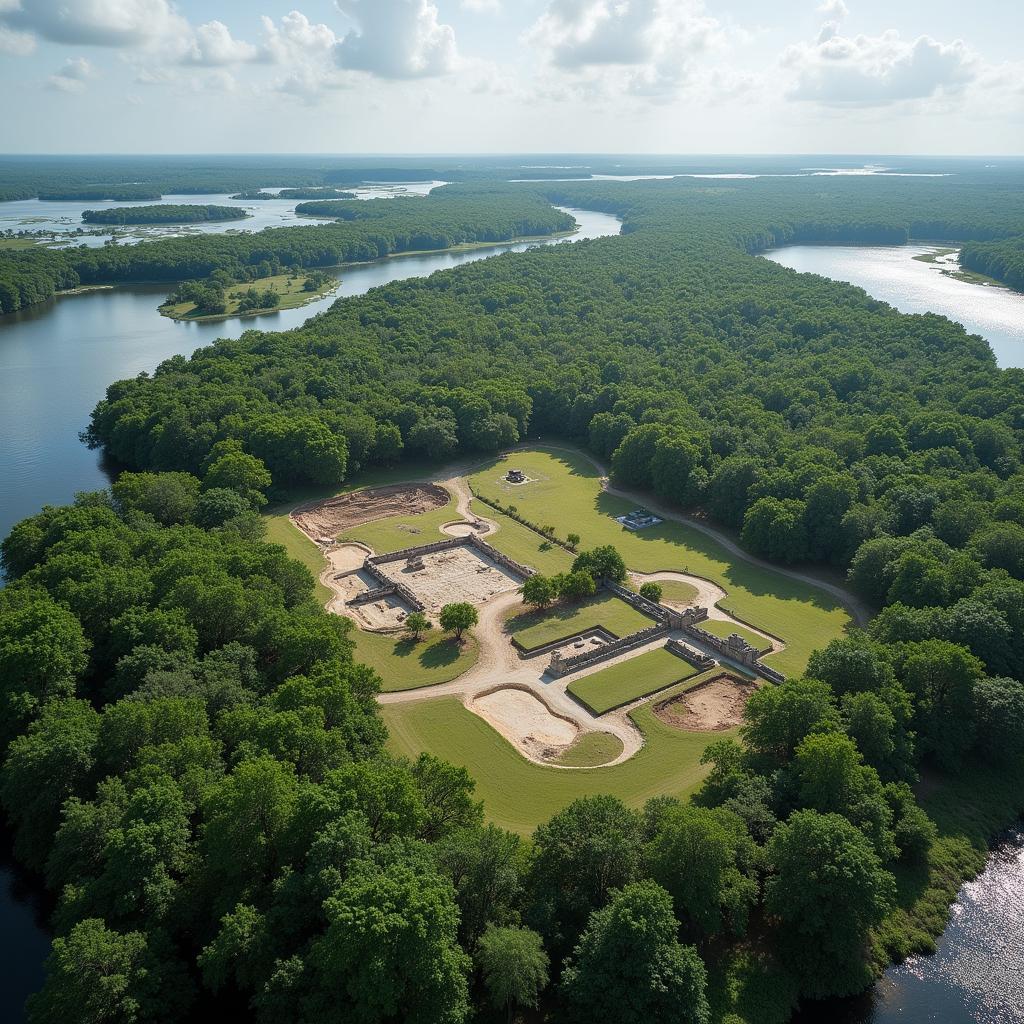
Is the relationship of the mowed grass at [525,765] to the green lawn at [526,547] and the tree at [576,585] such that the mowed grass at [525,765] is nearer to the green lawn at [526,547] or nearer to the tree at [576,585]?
the tree at [576,585]

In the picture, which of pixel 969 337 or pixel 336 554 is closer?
pixel 336 554

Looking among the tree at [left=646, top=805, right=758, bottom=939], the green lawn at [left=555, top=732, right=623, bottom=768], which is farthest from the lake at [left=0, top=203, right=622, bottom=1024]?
the tree at [left=646, top=805, right=758, bottom=939]

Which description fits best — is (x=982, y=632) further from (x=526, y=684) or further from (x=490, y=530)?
(x=490, y=530)

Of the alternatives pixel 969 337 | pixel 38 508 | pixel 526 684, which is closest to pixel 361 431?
pixel 38 508

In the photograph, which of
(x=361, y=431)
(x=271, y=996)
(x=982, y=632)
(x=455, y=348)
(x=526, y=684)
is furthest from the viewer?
(x=455, y=348)

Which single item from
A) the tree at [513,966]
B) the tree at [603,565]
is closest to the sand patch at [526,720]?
the tree at [603,565]

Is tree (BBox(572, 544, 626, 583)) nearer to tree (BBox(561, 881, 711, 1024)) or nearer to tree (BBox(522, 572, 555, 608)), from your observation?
tree (BBox(522, 572, 555, 608))

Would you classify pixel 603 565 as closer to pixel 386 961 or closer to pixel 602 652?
pixel 602 652

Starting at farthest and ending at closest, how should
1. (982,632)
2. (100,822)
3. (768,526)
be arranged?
(768,526), (982,632), (100,822)
